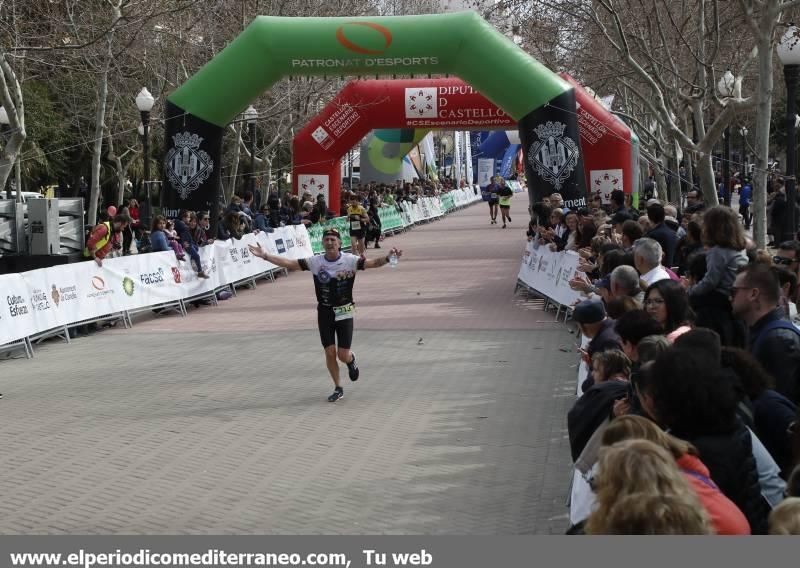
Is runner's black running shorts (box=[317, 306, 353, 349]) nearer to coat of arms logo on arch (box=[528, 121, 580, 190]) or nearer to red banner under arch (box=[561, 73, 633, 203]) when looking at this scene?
coat of arms logo on arch (box=[528, 121, 580, 190])

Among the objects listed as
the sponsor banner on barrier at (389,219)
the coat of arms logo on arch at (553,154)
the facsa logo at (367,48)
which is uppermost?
the facsa logo at (367,48)

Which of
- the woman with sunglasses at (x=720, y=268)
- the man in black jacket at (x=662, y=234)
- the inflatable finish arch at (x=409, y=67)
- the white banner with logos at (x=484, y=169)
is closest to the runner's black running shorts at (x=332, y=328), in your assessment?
the man in black jacket at (x=662, y=234)

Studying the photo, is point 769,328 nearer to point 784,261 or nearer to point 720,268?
point 720,268

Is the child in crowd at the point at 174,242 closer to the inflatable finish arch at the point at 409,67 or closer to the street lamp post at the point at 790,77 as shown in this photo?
the inflatable finish arch at the point at 409,67

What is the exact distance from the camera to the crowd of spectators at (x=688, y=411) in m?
3.46

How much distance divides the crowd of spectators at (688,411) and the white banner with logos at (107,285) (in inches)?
330

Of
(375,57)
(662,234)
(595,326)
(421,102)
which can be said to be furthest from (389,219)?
(595,326)

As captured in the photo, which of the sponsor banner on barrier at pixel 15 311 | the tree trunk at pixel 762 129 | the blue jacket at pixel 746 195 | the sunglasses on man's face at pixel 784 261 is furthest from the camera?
the blue jacket at pixel 746 195

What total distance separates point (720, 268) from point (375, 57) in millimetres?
14477

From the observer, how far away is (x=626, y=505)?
338 cm

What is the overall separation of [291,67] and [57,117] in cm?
1648

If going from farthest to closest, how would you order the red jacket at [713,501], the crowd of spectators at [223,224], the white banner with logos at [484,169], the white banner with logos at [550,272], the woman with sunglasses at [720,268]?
the white banner with logos at [484,169] < the crowd of spectators at [223,224] < the white banner with logos at [550,272] < the woman with sunglasses at [720,268] < the red jacket at [713,501]

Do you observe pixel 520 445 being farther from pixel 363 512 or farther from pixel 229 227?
pixel 229 227
